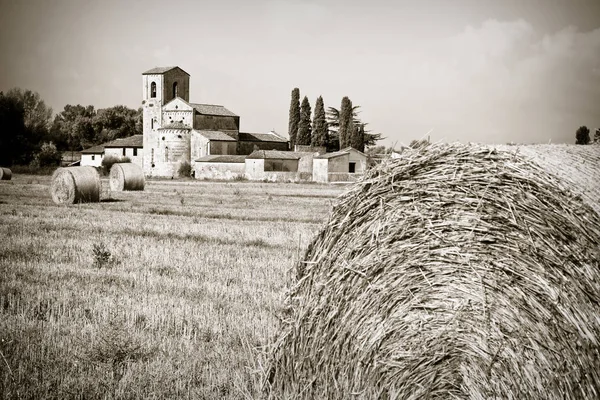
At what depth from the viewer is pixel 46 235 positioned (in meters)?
14.6

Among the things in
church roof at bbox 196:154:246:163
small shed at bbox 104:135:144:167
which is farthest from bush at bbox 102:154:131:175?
church roof at bbox 196:154:246:163

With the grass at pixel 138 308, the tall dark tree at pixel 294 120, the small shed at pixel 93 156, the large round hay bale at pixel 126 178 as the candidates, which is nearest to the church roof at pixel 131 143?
the small shed at pixel 93 156

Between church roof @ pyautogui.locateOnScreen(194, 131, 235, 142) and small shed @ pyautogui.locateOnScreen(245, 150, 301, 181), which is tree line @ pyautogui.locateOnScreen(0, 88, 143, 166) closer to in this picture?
church roof @ pyautogui.locateOnScreen(194, 131, 235, 142)

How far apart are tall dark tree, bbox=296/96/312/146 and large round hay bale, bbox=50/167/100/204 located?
6695cm

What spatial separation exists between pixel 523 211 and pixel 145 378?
371 centimetres

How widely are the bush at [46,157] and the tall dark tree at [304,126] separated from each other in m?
36.3

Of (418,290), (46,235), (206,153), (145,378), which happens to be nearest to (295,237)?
(46,235)

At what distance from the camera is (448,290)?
4.57m

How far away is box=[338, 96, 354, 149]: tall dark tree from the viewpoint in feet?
294

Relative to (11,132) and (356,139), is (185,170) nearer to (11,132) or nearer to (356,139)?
(11,132)

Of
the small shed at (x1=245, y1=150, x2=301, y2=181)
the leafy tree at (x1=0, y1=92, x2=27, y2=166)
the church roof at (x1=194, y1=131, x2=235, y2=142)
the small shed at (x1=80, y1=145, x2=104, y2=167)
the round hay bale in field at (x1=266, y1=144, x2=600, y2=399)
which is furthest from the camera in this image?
the small shed at (x1=80, y1=145, x2=104, y2=167)

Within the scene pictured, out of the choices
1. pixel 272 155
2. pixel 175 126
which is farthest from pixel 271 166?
pixel 175 126

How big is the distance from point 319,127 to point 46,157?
40495 millimetres

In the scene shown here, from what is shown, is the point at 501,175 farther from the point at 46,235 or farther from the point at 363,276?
the point at 46,235
